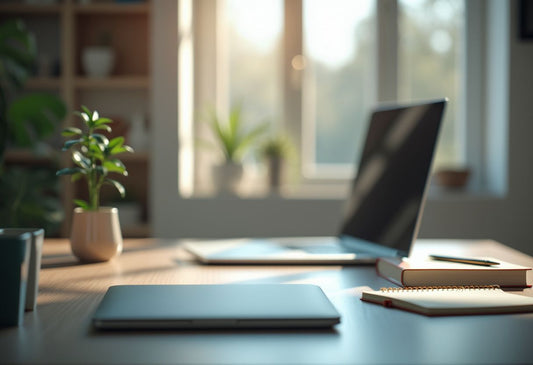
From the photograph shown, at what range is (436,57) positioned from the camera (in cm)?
316

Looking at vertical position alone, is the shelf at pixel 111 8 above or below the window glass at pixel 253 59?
above

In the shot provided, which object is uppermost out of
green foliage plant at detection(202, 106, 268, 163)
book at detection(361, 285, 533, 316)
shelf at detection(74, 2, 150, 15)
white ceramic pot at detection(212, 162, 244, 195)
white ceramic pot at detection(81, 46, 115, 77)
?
shelf at detection(74, 2, 150, 15)

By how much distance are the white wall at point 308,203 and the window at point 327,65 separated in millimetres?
308

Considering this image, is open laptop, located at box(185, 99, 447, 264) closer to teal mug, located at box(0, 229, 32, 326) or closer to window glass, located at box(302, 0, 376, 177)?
teal mug, located at box(0, 229, 32, 326)

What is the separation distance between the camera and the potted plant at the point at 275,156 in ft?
9.70

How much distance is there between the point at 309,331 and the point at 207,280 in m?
0.36

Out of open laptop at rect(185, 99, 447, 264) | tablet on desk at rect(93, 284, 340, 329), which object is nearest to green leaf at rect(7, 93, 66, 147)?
open laptop at rect(185, 99, 447, 264)

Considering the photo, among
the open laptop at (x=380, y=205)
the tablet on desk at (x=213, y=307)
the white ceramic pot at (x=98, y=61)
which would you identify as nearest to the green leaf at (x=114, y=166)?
the open laptop at (x=380, y=205)

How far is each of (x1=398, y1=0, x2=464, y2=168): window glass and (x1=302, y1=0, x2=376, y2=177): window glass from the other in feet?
0.58

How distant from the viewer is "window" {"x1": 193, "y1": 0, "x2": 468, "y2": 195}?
3.14 m

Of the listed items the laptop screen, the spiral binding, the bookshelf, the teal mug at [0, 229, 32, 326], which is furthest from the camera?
the bookshelf

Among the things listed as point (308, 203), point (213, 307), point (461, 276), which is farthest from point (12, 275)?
point (308, 203)

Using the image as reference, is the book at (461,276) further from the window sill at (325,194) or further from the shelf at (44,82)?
the shelf at (44,82)

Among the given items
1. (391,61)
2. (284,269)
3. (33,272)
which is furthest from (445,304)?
(391,61)
